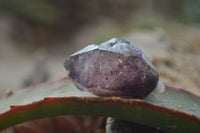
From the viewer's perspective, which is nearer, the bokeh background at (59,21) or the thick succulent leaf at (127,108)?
the thick succulent leaf at (127,108)

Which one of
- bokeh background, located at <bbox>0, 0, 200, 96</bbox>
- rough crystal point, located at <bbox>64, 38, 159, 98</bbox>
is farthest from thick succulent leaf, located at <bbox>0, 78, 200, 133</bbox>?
bokeh background, located at <bbox>0, 0, 200, 96</bbox>

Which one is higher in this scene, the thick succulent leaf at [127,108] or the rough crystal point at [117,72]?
the rough crystal point at [117,72]

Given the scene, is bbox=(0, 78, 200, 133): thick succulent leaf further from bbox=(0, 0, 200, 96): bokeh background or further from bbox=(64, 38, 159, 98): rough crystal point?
bbox=(0, 0, 200, 96): bokeh background

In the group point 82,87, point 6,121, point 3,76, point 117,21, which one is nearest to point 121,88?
point 82,87

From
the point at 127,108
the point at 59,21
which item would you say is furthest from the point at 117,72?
the point at 59,21

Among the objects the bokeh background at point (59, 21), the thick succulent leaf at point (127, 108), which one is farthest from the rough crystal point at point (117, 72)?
the bokeh background at point (59, 21)

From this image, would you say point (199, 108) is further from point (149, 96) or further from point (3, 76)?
point (3, 76)

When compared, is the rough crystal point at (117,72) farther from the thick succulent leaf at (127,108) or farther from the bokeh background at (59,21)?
the bokeh background at (59,21)
